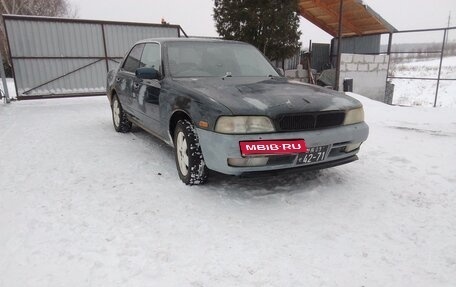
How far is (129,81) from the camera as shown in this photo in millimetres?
4934

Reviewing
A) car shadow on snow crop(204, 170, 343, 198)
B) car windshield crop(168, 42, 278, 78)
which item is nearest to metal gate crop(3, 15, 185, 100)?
car windshield crop(168, 42, 278, 78)

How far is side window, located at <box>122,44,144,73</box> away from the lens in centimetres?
498

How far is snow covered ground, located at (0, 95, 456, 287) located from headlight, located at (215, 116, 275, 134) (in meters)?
0.70

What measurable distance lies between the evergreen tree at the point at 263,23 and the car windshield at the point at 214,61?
7.00m

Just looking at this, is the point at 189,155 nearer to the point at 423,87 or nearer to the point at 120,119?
the point at 120,119

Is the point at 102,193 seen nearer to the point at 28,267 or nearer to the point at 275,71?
the point at 28,267

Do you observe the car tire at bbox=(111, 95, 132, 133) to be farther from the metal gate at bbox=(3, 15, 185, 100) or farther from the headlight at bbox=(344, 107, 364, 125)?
the metal gate at bbox=(3, 15, 185, 100)

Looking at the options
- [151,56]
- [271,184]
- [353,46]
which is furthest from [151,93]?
[353,46]

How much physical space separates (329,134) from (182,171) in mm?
1535

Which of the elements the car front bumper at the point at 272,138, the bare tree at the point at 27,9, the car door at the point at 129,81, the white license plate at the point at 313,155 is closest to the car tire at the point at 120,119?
the car door at the point at 129,81

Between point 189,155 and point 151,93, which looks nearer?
point 189,155

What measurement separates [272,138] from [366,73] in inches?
443

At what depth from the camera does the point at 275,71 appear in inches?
179

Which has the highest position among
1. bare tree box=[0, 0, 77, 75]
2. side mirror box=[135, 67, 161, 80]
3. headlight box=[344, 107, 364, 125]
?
bare tree box=[0, 0, 77, 75]
